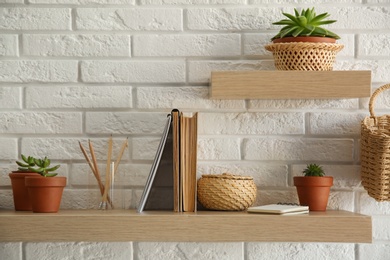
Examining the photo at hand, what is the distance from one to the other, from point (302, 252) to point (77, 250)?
68 centimetres

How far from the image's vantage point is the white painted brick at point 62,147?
197 centimetres

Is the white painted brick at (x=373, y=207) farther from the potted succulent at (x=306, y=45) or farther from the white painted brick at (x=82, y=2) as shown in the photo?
the white painted brick at (x=82, y=2)

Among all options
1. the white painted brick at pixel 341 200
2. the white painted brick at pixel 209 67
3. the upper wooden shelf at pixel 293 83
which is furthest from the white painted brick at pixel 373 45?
the white painted brick at pixel 341 200

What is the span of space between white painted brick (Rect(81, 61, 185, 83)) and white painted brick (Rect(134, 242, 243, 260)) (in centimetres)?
50

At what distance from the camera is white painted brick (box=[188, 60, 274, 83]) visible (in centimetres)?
197

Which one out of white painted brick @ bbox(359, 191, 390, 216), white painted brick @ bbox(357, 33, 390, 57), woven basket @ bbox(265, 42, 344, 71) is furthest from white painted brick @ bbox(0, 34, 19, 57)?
white painted brick @ bbox(359, 191, 390, 216)

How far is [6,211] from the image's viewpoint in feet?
6.20

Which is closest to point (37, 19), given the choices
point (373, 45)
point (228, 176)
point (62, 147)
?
point (62, 147)

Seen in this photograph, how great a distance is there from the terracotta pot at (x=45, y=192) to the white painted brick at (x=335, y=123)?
778mm

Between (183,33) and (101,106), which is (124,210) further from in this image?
(183,33)

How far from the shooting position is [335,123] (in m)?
1.98

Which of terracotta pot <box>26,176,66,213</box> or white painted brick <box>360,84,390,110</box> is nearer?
terracotta pot <box>26,176,66,213</box>

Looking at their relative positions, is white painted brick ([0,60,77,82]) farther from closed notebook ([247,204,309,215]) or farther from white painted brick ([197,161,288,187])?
closed notebook ([247,204,309,215])

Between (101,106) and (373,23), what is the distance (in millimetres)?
874
